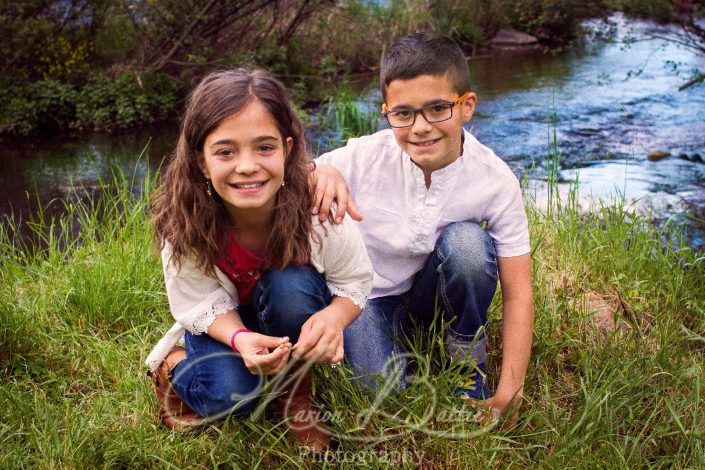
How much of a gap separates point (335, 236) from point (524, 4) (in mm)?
6802

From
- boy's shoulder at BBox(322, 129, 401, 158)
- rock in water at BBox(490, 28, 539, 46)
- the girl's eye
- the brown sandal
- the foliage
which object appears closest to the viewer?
the girl's eye

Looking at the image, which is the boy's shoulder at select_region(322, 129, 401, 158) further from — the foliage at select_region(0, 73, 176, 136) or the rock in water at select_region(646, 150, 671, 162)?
the foliage at select_region(0, 73, 176, 136)

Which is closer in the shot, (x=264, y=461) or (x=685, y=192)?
(x=264, y=461)

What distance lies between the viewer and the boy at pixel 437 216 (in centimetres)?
189

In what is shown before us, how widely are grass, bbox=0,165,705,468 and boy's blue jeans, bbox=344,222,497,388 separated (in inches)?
2.9

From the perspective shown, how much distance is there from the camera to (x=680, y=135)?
5668 millimetres

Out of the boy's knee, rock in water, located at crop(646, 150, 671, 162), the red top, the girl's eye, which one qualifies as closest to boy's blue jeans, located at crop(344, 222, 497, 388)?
the boy's knee

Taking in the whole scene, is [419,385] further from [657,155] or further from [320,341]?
[657,155]

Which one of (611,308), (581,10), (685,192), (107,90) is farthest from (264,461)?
(107,90)

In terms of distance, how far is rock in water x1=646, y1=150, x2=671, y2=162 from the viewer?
5.16 metres

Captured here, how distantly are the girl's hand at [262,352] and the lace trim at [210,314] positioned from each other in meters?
0.12

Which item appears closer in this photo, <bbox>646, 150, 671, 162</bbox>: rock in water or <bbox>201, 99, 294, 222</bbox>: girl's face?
<bbox>201, 99, 294, 222</bbox>: girl's face

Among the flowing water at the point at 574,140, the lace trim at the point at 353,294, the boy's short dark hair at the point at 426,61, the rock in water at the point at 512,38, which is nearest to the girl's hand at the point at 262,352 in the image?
the lace trim at the point at 353,294

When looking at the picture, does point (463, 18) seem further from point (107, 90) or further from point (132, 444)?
point (132, 444)
